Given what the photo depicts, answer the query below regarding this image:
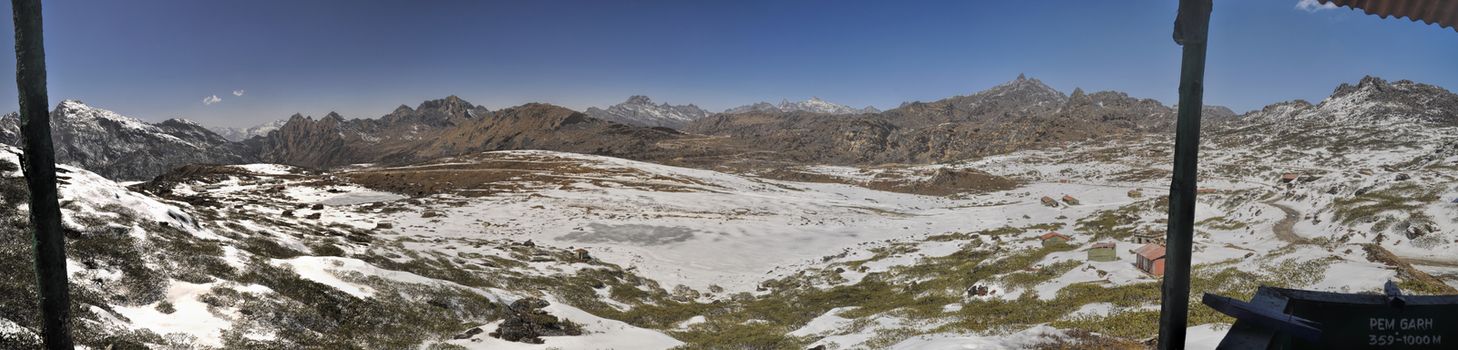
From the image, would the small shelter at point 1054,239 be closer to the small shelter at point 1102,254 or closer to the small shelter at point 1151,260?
the small shelter at point 1102,254

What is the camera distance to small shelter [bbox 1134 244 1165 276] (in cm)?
2583

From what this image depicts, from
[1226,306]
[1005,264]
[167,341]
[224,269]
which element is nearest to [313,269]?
[224,269]

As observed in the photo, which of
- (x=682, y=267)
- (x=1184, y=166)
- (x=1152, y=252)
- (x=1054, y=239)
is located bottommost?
(x=682, y=267)

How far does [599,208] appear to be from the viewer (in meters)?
75.6

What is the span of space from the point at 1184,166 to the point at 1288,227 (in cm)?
4725

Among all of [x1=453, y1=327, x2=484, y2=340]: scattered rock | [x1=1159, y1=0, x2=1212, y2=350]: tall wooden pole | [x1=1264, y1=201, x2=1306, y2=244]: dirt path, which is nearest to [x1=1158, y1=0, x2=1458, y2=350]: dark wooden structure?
[x1=1159, y1=0, x2=1212, y2=350]: tall wooden pole

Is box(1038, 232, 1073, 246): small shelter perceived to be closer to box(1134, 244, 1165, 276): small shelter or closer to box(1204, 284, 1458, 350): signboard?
box(1134, 244, 1165, 276): small shelter

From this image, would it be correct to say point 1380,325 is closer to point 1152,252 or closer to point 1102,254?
point 1152,252

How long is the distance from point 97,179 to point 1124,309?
4138 centimetres

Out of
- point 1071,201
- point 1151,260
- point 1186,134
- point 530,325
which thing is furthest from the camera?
→ point 1071,201

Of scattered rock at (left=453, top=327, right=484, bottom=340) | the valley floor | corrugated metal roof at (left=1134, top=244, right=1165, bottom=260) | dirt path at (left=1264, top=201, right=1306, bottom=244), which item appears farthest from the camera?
dirt path at (left=1264, top=201, right=1306, bottom=244)

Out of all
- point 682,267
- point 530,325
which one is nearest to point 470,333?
point 530,325

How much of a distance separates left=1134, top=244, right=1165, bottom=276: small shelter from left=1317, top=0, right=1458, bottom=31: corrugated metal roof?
2417 cm

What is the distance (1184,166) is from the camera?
473cm
